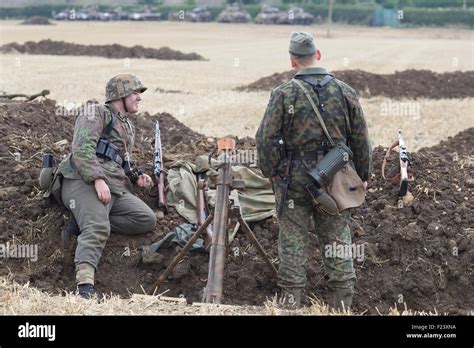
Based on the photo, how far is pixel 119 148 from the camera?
8.02 m

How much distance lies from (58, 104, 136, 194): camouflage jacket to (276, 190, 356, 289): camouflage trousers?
5.96 feet

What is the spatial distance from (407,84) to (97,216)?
1681 cm

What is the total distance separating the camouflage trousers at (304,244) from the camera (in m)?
6.89

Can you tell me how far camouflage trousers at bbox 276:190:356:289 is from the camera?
6.89m

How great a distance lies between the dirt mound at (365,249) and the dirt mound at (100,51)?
29.8m

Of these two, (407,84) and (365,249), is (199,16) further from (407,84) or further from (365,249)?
(365,249)

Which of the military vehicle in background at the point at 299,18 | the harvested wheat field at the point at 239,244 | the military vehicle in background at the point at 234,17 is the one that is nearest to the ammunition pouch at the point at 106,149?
the harvested wheat field at the point at 239,244

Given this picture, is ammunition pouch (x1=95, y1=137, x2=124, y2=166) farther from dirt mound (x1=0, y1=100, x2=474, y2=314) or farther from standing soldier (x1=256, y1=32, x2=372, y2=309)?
standing soldier (x1=256, y1=32, x2=372, y2=309)

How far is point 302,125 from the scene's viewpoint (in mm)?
Result: 6668

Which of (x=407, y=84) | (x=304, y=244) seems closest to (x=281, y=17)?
(x=407, y=84)

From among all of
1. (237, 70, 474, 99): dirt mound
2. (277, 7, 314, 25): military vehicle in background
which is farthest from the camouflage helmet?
(277, 7, 314, 25): military vehicle in background
